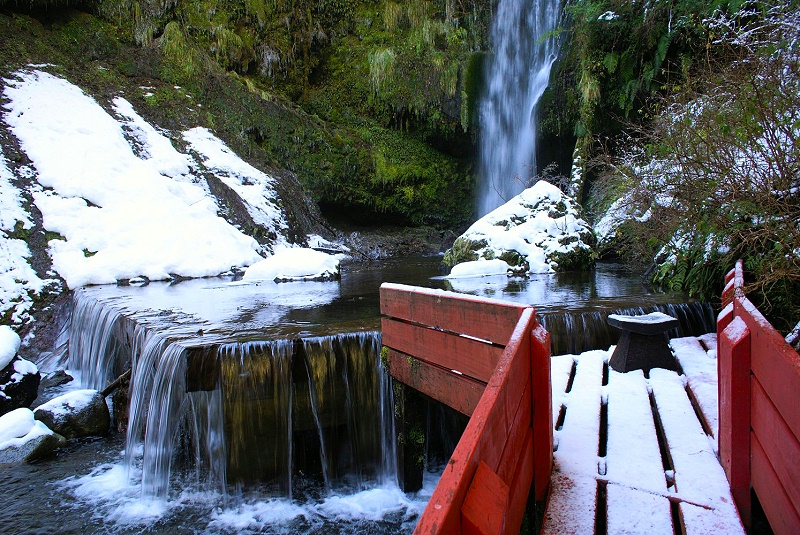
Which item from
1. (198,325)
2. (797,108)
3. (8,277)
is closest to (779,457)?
(797,108)

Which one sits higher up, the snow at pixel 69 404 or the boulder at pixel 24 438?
the snow at pixel 69 404

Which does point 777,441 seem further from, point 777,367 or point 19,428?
Answer: point 19,428

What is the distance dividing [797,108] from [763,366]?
303 centimetres

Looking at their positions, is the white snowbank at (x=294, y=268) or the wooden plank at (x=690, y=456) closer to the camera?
the wooden plank at (x=690, y=456)

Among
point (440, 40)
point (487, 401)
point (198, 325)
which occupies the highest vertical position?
point (440, 40)

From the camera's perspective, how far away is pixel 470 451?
1365mm

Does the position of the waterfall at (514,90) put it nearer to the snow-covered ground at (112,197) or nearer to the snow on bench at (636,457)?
the snow-covered ground at (112,197)

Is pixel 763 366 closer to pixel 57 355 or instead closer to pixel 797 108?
pixel 797 108

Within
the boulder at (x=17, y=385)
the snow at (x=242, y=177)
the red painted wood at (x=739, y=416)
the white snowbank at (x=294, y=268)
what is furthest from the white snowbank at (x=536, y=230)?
the red painted wood at (x=739, y=416)

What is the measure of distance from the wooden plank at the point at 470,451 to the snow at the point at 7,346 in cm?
648

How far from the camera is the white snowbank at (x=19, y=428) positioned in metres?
5.16

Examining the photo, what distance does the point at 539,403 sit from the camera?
2.51 meters

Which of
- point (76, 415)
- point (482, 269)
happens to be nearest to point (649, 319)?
point (76, 415)

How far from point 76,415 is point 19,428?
1.64ft
